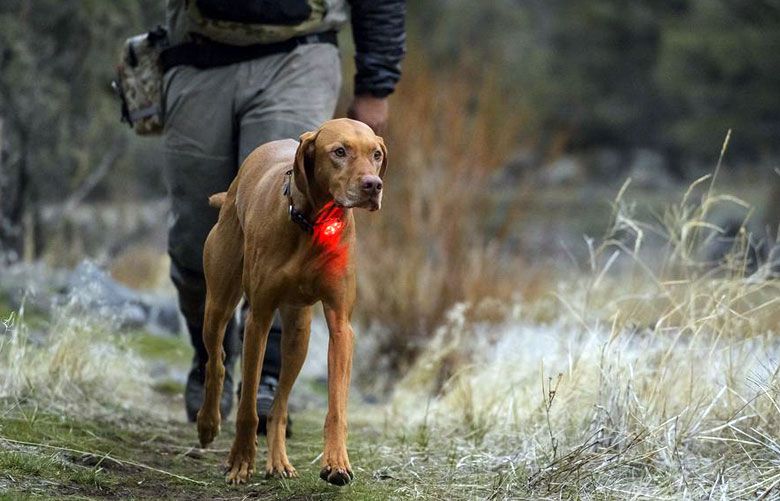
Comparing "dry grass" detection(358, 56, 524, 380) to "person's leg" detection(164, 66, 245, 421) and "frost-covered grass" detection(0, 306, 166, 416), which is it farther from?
"person's leg" detection(164, 66, 245, 421)

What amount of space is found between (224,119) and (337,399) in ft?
5.56

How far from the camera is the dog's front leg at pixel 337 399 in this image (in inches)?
133

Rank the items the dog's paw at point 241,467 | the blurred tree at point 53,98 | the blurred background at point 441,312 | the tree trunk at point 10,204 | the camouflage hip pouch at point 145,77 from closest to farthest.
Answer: the dog's paw at point 241,467 → the blurred background at point 441,312 → the camouflage hip pouch at point 145,77 → the tree trunk at point 10,204 → the blurred tree at point 53,98

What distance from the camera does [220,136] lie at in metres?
4.81

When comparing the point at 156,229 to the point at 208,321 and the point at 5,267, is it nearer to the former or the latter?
the point at 5,267

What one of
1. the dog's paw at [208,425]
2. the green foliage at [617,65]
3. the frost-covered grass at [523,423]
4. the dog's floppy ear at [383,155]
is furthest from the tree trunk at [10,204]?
the green foliage at [617,65]

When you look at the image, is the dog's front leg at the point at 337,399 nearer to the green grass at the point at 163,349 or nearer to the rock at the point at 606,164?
the green grass at the point at 163,349

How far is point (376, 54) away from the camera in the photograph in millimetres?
4988

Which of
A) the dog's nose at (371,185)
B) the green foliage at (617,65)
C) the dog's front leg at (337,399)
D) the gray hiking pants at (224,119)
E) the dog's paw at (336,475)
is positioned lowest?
the green foliage at (617,65)

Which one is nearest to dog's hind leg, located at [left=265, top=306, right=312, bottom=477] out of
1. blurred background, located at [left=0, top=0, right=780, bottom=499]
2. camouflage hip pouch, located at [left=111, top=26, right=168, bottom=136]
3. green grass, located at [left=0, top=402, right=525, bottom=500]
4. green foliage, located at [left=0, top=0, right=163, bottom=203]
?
green grass, located at [left=0, top=402, right=525, bottom=500]

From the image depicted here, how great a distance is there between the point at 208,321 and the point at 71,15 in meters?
6.30

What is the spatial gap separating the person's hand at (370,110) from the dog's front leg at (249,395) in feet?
4.56

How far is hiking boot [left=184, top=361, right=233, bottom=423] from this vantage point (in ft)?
16.8

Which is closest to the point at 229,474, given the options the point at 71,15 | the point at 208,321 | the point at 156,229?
the point at 208,321
